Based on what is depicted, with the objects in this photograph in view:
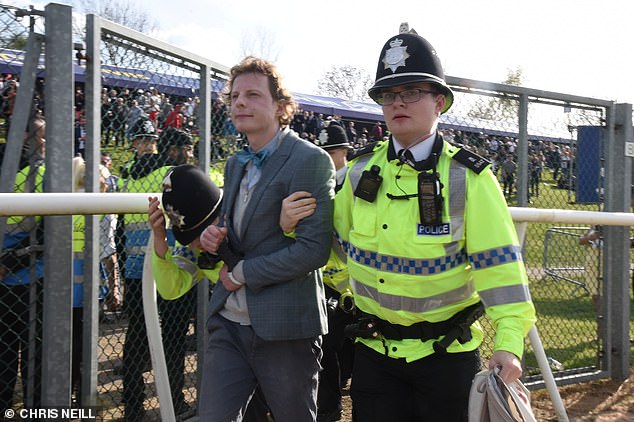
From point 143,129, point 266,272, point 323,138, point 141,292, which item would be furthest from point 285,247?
point 323,138

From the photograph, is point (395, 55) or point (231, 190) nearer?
point (395, 55)

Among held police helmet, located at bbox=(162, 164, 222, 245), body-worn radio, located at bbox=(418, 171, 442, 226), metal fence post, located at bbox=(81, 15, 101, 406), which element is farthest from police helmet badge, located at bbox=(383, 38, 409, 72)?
metal fence post, located at bbox=(81, 15, 101, 406)

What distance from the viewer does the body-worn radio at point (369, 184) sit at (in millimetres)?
2520

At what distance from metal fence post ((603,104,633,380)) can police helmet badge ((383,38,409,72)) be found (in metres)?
4.08

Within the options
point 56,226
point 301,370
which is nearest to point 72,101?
point 56,226

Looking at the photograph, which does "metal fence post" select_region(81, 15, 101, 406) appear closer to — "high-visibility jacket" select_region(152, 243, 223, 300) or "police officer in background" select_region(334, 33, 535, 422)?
"high-visibility jacket" select_region(152, 243, 223, 300)

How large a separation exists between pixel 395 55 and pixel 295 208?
735 mm

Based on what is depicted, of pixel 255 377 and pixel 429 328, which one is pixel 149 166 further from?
pixel 429 328

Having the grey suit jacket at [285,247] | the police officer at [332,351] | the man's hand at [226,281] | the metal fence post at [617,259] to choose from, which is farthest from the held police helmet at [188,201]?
A: the metal fence post at [617,259]

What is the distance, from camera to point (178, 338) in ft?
14.7

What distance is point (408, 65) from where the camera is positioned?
2.47 meters

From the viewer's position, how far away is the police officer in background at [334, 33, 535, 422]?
232 centimetres

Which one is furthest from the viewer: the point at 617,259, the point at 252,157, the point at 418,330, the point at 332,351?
the point at 617,259

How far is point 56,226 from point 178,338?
5.64 feet
